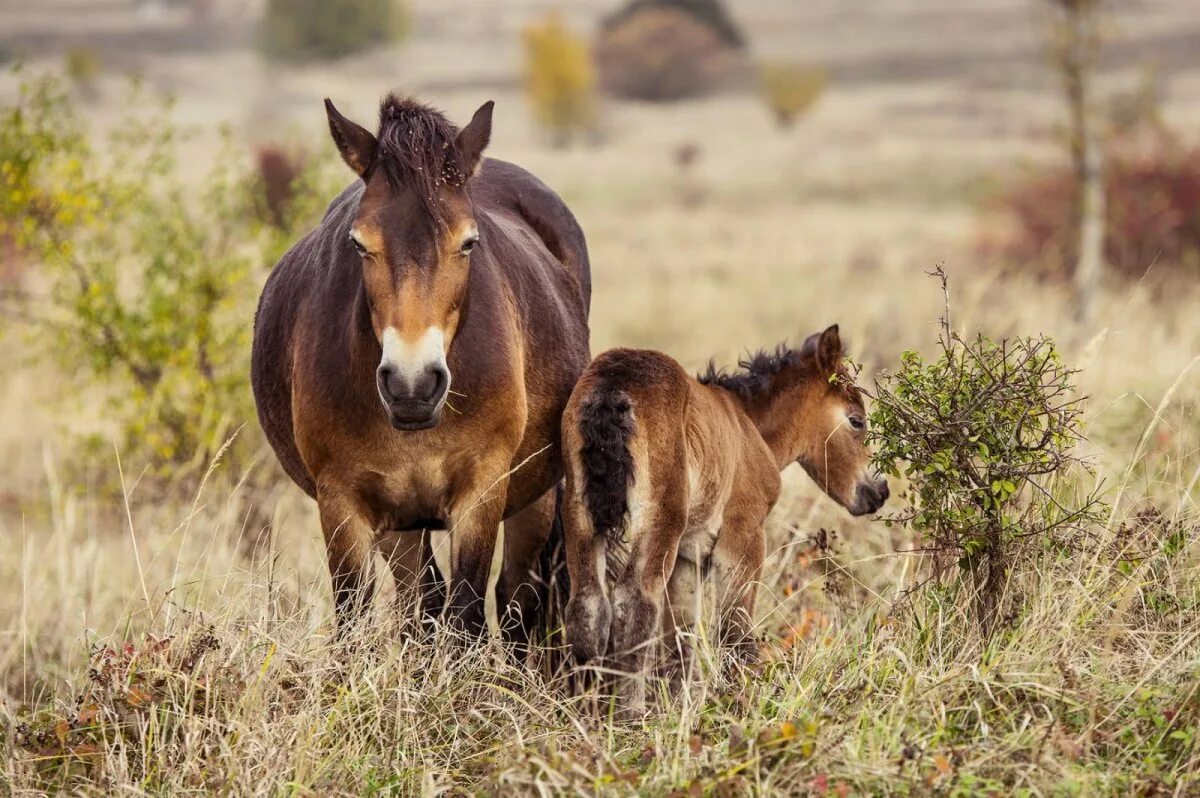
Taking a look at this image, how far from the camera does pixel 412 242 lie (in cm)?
466

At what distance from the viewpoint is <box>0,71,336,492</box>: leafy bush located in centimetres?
884

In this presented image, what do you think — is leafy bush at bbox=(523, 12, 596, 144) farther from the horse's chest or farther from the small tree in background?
the horse's chest

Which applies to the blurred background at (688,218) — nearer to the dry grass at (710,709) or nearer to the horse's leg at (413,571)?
the dry grass at (710,709)

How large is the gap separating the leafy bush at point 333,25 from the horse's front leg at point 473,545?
8589 cm

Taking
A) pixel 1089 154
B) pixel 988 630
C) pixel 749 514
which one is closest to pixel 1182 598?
pixel 988 630

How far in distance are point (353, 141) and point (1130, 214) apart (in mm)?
17027

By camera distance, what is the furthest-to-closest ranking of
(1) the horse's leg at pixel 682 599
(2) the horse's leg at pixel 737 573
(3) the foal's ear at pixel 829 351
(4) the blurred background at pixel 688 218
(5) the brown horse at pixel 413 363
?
(4) the blurred background at pixel 688 218 → (3) the foal's ear at pixel 829 351 → (1) the horse's leg at pixel 682 599 → (2) the horse's leg at pixel 737 573 → (5) the brown horse at pixel 413 363

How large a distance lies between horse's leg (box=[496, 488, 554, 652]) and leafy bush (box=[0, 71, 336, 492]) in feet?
8.76

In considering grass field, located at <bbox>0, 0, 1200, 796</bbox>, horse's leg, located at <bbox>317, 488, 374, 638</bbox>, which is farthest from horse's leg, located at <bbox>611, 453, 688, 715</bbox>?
horse's leg, located at <bbox>317, 488, 374, 638</bbox>

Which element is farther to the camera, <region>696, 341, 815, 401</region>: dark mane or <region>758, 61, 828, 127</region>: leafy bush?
<region>758, 61, 828, 127</region>: leafy bush

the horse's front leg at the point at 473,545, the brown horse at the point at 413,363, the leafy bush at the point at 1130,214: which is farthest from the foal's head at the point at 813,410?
the leafy bush at the point at 1130,214

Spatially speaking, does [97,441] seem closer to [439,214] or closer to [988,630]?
[439,214]

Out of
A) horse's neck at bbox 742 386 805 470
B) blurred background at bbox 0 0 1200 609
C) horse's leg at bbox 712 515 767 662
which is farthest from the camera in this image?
blurred background at bbox 0 0 1200 609

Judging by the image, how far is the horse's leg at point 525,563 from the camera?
6.68 meters
